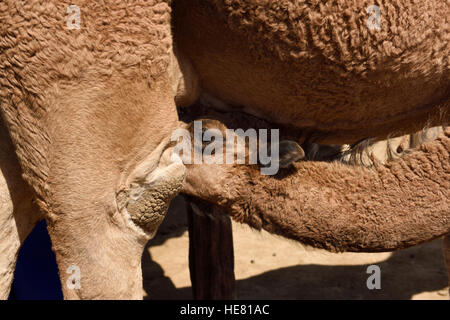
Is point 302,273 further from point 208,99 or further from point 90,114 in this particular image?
point 90,114

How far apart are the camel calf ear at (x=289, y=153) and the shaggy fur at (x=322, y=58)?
18 centimetres

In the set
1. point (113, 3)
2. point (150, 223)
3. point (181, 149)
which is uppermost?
point (113, 3)

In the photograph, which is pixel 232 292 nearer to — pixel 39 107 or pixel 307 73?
pixel 307 73

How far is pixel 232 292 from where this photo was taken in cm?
265

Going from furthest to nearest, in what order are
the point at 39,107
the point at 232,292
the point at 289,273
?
the point at 289,273 < the point at 232,292 < the point at 39,107

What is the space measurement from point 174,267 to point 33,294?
1253mm

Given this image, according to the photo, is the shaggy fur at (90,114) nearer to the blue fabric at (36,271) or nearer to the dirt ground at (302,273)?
the blue fabric at (36,271)

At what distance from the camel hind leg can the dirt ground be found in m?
1.69

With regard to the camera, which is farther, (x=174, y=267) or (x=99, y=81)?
(x=174, y=267)

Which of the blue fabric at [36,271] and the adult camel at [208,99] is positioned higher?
the adult camel at [208,99]

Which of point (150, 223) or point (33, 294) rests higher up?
point (150, 223)

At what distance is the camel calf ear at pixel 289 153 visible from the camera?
1487 millimetres

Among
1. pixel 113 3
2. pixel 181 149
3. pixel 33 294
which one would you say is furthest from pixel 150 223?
pixel 33 294

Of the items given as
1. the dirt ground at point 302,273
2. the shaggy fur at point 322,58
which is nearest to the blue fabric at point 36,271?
the dirt ground at point 302,273
